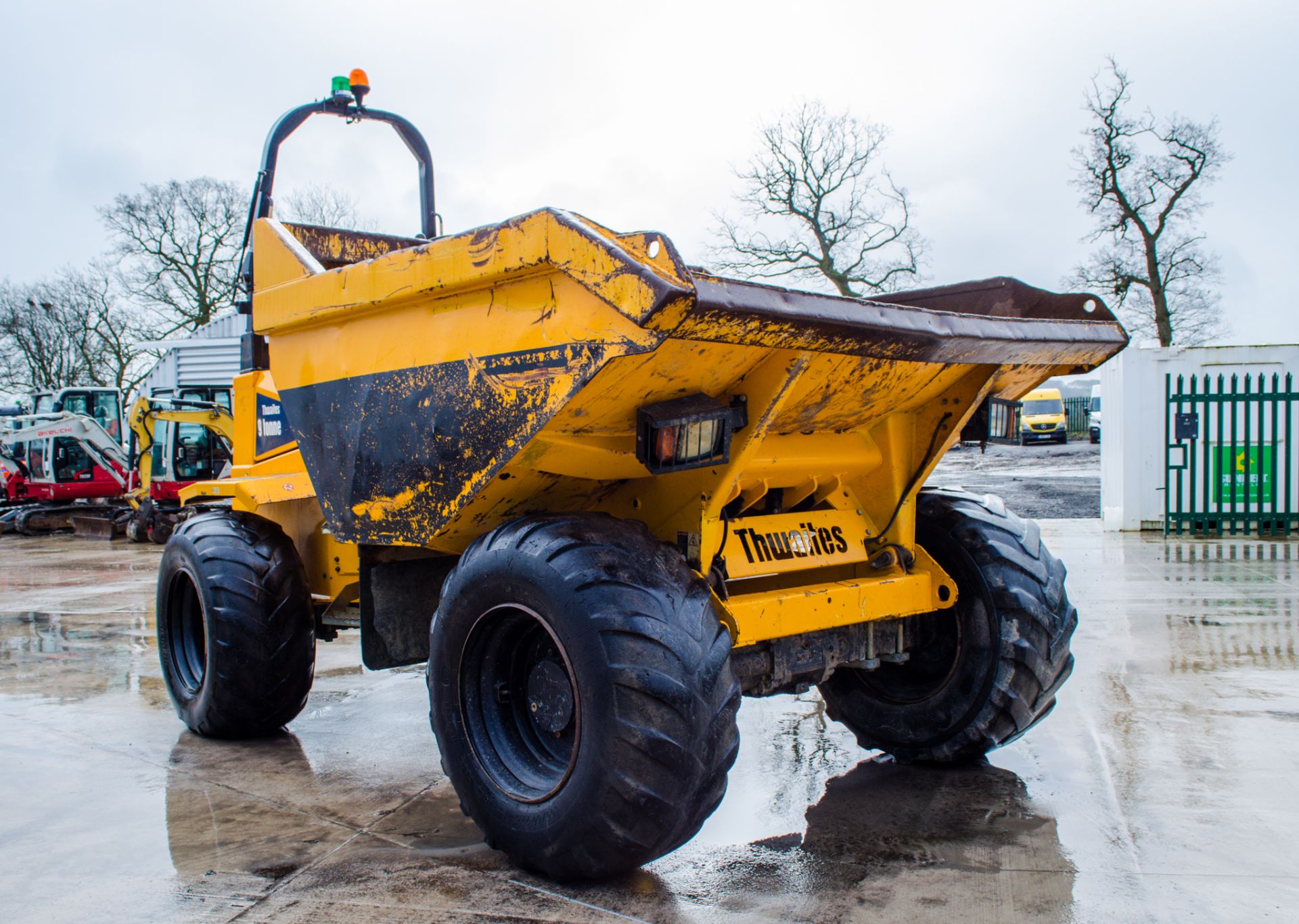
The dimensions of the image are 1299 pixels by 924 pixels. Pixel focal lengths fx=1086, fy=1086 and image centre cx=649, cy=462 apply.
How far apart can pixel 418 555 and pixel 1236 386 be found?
10.4 meters

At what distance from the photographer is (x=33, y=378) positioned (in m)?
39.1

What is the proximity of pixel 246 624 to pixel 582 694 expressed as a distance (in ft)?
6.71

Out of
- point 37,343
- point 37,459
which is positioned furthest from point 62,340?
point 37,459

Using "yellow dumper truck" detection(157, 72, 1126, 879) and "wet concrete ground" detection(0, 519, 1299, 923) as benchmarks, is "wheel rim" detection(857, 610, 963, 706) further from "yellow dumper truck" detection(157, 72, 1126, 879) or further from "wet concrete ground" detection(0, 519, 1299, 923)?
"wet concrete ground" detection(0, 519, 1299, 923)

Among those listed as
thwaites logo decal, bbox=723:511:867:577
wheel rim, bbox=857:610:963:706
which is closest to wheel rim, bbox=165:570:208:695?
thwaites logo decal, bbox=723:511:867:577

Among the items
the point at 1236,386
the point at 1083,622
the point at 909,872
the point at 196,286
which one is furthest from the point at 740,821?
the point at 196,286

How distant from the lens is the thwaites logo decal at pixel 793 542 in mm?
3385

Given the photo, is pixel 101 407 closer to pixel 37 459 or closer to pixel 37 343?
pixel 37 459

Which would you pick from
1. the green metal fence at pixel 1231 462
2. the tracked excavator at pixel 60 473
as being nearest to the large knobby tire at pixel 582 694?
the green metal fence at pixel 1231 462

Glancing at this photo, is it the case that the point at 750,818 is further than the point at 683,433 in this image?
Yes

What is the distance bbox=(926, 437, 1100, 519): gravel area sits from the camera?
587 inches

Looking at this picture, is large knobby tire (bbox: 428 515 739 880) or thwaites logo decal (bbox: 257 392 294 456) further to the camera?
thwaites logo decal (bbox: 257 392 294 456)

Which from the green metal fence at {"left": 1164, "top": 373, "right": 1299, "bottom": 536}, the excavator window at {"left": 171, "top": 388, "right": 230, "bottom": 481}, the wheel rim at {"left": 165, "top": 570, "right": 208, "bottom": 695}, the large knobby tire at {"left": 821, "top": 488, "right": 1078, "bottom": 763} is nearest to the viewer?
the large knobby tire at {"left": 821, "top": 488, "right": 1078, "bottom": 763}

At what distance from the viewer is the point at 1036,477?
2058cm
